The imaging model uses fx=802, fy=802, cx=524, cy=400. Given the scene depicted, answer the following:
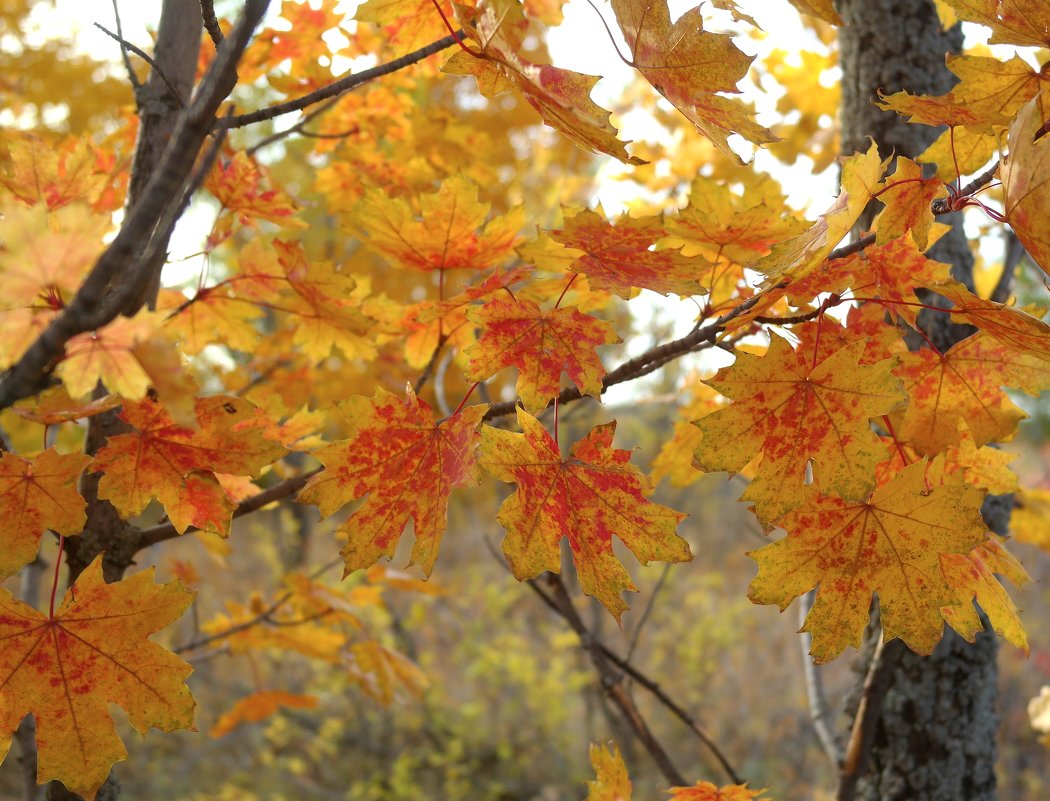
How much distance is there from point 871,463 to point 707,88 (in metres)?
0.46

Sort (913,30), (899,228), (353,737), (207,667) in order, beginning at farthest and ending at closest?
(207,667), (353,737), (913,30), (899,228)

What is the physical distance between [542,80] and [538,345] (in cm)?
36

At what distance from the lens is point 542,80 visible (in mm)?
756

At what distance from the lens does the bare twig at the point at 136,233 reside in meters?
0.59

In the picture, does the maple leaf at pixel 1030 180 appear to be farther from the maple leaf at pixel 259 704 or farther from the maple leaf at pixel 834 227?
the maple leaf at pixel 259 704

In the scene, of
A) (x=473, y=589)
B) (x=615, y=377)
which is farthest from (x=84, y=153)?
(x=473, y=589)

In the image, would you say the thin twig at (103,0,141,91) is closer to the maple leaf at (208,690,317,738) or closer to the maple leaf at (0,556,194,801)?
the maple leaf at (0,556,194,801)

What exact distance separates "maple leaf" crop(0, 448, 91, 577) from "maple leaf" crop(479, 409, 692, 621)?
484 millimetres

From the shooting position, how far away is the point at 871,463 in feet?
2.91

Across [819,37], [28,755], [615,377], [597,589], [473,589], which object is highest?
[819,37]

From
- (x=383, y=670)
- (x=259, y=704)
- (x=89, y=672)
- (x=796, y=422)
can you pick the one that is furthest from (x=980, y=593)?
(x=259, y=704)

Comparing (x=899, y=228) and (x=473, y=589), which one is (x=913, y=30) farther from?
(x=473, y=589)

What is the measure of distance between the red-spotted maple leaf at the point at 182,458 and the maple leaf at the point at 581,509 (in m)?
0.30

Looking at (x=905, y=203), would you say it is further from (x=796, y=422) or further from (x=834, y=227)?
(x=796, y=422)
